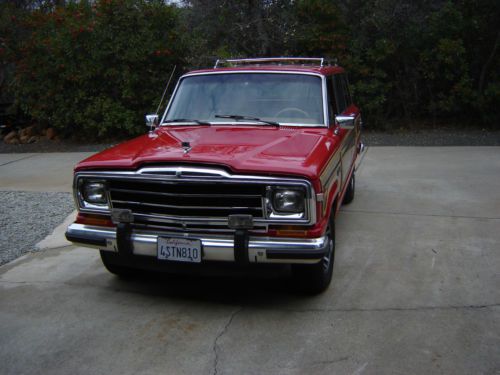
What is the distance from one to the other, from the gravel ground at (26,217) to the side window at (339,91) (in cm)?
366

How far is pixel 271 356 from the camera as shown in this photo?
3.55m

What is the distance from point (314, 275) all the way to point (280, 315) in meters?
0.41

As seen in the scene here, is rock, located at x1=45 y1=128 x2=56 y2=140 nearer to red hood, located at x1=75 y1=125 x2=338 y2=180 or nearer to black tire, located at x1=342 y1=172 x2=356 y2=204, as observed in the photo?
black tire, located at x1=342 y1=172 x2=356 y2=204

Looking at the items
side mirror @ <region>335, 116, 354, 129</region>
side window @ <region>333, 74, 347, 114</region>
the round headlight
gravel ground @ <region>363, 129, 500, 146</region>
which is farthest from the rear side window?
gravel ground @ <region>363, 129, 500, 146</region>

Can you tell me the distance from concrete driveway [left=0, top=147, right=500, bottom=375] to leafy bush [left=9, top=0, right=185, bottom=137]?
7.21 m

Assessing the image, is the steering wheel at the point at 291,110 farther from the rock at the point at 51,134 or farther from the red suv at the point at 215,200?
the rock at the point at 51,134

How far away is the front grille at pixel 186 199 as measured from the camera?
12.8ft

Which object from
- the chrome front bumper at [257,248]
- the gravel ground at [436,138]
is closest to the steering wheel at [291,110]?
the chrome front bumper at [257,248]

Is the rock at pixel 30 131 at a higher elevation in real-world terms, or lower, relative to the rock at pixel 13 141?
higher

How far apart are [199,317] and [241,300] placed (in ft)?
1.44

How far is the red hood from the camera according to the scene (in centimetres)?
391

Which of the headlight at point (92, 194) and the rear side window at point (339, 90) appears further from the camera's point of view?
the rear side window at point (339, 90)

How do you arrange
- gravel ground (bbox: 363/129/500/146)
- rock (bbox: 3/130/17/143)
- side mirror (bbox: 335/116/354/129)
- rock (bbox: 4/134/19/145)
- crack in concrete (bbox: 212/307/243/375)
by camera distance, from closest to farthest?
crack in concrete (bbox: 212/307/243/375) → side mirror (bbox: 335/116/354/129) → gravel ground (bbox: 363/129/500/146) → rock (bbox: 4/134/19/145) → rock (bbox: 3/130/17/143)

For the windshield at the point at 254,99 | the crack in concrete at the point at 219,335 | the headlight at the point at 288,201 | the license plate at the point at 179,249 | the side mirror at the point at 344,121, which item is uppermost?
the windshield at the point at 254,99
